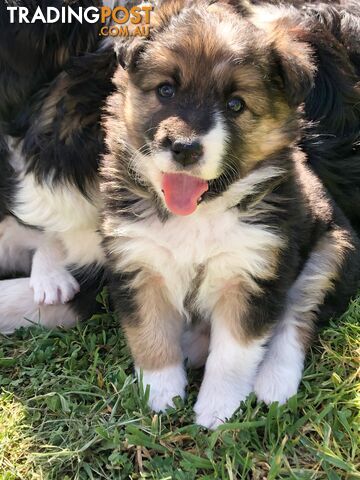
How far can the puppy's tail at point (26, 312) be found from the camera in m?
3.39

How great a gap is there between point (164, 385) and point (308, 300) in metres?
0.76

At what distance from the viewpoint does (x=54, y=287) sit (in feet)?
10.9

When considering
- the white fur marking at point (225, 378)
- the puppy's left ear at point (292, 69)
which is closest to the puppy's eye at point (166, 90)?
the puppy's left ear at point (292, 69)

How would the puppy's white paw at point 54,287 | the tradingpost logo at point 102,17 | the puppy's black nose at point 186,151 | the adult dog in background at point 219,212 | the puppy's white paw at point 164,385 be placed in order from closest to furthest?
1. the puppy's black nose at point 186,151
2. the adult dog in background at point 219,212
3. the tradingpost logo at point 102,17
4. the puppy's white paw at point 164,385
5. the puppy's white paw at point 54,287

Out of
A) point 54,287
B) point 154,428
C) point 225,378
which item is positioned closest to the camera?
point 154,428

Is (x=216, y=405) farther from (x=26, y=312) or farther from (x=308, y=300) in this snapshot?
(x=26, y=312)

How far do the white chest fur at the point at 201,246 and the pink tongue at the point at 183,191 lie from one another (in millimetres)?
157

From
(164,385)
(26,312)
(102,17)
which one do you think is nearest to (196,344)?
(164,385)

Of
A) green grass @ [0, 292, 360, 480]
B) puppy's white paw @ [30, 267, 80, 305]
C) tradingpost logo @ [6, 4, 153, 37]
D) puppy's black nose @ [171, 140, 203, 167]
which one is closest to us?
puppy's black nose @ [171, 140, 203, 167]

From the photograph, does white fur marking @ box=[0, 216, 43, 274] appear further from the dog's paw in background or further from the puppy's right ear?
the puppy's right ear

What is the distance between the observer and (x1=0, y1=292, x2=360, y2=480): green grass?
2.56 metres

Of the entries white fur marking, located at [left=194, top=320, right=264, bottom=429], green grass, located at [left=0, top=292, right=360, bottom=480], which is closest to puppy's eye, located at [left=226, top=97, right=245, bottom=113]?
white fur marking, located at [left=194, top=320, right=264, bottom=429]

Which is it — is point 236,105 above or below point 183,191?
above

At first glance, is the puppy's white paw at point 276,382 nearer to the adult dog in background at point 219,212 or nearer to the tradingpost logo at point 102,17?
the adult dog in background at point 219,212
